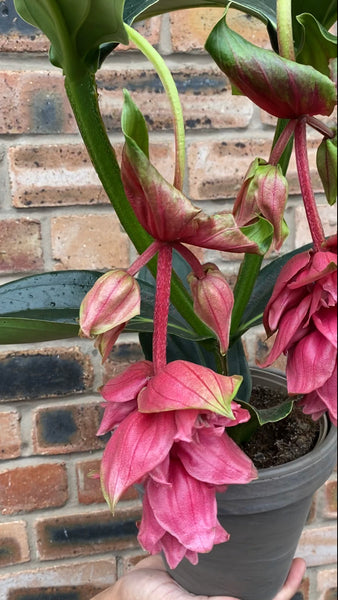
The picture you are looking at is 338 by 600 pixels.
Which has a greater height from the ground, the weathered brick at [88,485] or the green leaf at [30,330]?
the green leaf at [30,330]

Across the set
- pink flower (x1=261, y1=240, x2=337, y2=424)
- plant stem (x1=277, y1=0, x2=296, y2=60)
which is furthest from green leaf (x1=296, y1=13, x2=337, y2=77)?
pink flower (x1=261, y1=240, x2=337, y2=424)

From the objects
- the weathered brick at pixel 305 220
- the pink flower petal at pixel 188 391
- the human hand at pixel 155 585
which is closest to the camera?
the pink flower petal at pixel 188 391

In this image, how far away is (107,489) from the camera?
0.32 meters

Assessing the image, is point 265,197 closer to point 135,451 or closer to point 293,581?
point 135,451

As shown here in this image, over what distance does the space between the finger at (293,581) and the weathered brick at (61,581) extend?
0.99 feet

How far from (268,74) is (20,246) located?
1.53 ft

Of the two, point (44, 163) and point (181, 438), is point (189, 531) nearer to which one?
point (181, 438)

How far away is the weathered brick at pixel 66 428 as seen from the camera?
774 millimetres

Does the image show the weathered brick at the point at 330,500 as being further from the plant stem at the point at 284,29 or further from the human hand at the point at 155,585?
the plant stem at the point at 284,29

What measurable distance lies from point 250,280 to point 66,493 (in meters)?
0.47

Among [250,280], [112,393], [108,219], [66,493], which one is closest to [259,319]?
[250,280]

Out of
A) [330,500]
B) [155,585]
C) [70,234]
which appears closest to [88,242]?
[70,234]

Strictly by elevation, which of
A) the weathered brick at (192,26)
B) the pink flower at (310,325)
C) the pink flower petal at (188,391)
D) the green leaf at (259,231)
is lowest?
the pink flower petal at (188,391)

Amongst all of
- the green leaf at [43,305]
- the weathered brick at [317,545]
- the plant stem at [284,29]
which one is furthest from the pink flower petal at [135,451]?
the weathered brick at [317,545]
